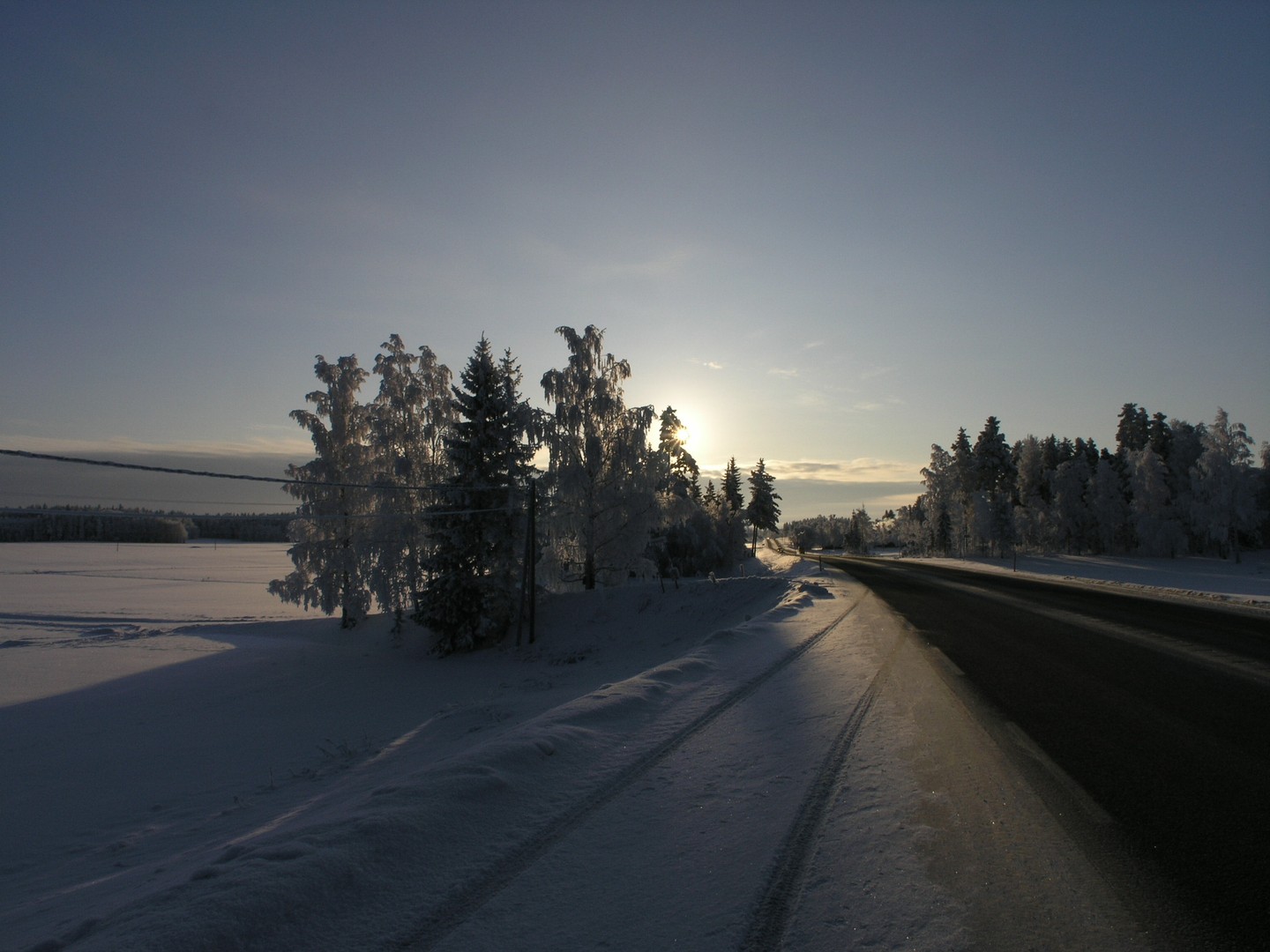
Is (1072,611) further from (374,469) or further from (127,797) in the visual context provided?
(374,469)

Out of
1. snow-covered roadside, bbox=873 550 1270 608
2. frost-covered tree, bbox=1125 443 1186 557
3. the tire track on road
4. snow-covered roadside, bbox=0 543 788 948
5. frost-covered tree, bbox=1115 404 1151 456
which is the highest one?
frost-covered tree, bbox=1115 404 1151 456

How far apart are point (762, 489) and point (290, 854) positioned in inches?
3766

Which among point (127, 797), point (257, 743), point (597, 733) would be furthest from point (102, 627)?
point (597, 733)

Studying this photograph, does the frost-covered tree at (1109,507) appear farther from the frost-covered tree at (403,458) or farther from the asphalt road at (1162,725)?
the frost-covered tree at (403,458)

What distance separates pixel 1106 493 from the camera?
241 feet

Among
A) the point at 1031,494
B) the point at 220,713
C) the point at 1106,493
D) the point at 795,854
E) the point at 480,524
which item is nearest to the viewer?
the point at 795,854

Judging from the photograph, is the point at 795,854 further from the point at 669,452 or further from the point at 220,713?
the point at 669,452

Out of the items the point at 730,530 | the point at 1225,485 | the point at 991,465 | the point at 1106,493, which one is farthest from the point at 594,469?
the point at 991,465

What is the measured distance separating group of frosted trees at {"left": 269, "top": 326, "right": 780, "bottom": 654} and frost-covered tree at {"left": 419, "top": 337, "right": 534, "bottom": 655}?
0.05 metres

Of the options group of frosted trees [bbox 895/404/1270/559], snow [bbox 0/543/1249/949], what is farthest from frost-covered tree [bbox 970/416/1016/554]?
snow [bbox 0/543/1249/949]

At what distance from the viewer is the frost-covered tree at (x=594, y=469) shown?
99.2ft

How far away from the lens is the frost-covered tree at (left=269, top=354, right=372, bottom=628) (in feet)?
105

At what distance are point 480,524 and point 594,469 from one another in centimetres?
586

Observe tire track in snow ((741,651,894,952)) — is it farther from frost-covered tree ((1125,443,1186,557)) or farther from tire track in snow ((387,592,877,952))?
frost-covered tree ((1125,443,1186,557))
